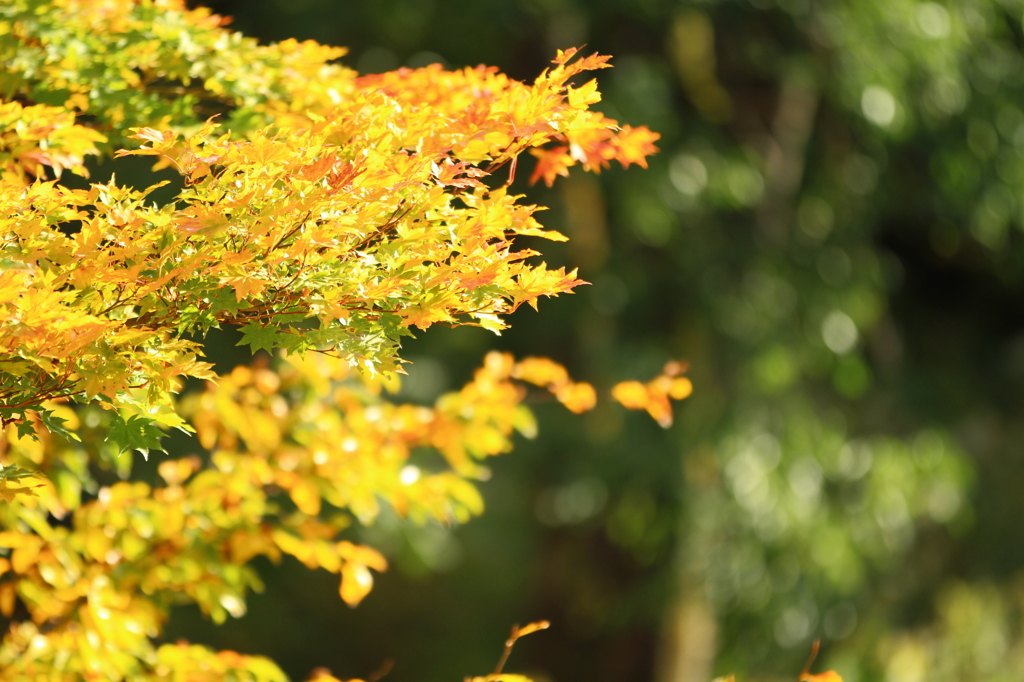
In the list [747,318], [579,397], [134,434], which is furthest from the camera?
[747,318]

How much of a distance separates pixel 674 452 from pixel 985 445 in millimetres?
2969

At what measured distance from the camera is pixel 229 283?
0.97 metres

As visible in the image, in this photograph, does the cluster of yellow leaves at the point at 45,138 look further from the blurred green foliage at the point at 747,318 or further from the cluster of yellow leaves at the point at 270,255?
the blurred green foliage at the point at 747,318

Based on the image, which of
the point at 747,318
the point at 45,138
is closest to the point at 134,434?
the point at 45,138

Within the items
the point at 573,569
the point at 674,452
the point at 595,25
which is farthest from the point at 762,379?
the point at 595,25

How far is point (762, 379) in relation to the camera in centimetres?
429

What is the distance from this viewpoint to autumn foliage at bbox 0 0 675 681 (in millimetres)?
968

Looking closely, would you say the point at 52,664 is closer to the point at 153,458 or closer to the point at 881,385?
the point at 153,458

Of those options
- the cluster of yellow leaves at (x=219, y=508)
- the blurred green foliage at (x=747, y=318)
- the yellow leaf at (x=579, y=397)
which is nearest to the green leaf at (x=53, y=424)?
the cluster of yellow leaves at (x=219, y=508)

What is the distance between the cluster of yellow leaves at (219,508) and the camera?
1.64 meters

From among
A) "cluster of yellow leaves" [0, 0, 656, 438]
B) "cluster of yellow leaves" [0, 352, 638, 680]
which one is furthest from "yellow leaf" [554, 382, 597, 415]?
"cluster of yellow leaves" [0, 0, 656, 438]

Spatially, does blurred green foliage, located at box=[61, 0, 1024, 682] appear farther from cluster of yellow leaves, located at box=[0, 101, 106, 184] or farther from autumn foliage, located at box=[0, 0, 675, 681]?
cluster of yellow leaves, located at box=[0, 101, 106, 184]

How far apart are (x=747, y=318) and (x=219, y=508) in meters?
2.96

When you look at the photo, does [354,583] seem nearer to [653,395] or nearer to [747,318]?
[653,395]
